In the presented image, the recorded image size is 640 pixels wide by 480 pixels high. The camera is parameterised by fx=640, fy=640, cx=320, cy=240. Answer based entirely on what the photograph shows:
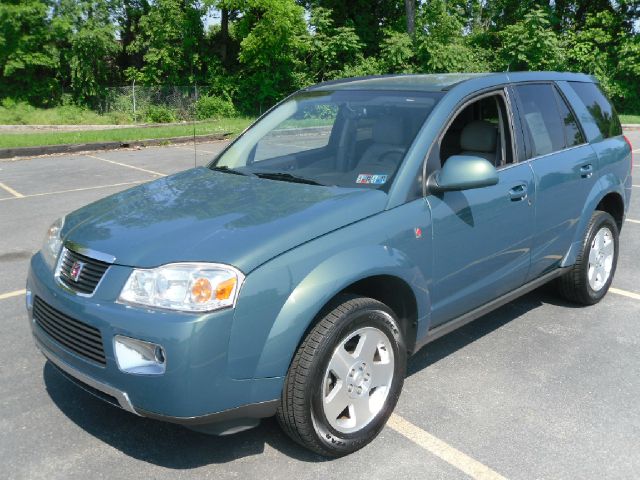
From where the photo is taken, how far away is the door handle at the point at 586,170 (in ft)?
15.2

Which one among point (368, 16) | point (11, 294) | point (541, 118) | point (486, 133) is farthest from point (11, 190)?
point (368, 16)

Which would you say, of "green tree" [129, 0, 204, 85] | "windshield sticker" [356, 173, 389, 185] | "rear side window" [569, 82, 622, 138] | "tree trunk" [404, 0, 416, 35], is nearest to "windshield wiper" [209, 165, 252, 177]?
"windshield sticker" [356, 173, 389, 185]

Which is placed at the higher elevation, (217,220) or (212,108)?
(212,108)

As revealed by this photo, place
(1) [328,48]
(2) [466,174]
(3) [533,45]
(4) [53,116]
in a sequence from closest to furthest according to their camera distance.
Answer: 1. (2) [466,174]
2. (3) [533,45]
3. (1) [328,48]
4. (4) [53,116]

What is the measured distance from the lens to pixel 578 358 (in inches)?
165

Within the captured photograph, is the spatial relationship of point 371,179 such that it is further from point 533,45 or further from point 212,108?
point 533,45

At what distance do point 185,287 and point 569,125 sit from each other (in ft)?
10.9

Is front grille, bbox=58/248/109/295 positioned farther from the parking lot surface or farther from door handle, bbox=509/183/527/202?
door handle, bbox=509/183/527/202

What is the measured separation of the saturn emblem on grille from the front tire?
3.53ft

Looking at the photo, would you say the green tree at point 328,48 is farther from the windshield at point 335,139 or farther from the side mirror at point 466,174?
the side mirror at point 466,174

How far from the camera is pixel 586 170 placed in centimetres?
467

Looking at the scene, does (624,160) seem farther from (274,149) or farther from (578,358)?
(274,149)

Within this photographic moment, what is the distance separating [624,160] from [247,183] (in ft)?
11.0

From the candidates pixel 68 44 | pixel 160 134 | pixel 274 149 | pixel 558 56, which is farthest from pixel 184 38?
pixel 274 149
